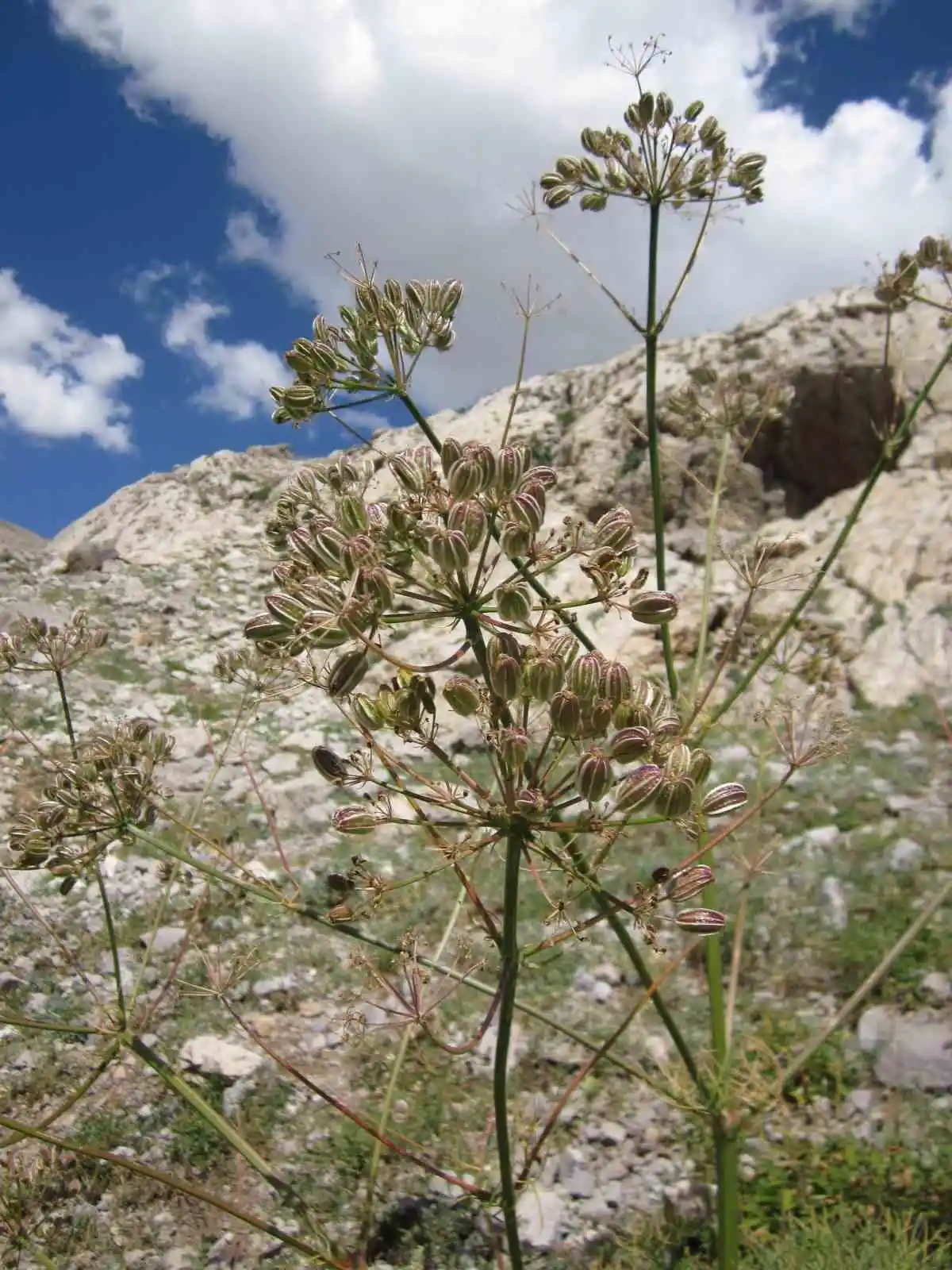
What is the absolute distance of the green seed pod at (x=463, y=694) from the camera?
164 centimetres

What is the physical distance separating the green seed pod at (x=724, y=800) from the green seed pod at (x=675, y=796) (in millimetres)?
159

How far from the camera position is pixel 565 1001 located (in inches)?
204

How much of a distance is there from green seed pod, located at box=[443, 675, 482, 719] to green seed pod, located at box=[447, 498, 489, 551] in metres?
0.25

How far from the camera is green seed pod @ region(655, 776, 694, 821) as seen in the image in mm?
1606

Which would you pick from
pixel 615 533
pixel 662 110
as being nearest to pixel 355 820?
pixel 615 533

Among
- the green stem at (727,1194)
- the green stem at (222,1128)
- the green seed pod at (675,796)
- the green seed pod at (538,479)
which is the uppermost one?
the green seed pod at (538,479)

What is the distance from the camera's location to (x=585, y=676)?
1.60 metres

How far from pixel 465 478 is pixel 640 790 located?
656 mm

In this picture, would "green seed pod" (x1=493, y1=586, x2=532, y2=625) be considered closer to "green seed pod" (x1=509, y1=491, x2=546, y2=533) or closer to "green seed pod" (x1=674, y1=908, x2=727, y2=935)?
"green seed pod" (x1=509, y1=491, x2=546, y2=533)

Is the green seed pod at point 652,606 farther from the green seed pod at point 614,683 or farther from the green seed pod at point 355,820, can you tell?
the green seed pod at point 355,820

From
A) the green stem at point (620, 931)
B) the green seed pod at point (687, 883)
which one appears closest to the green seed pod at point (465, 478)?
the green stem at point (620, 931)

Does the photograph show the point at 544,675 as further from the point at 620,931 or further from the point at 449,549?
the point at 620,931

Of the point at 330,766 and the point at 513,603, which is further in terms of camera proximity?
the point at 330,766

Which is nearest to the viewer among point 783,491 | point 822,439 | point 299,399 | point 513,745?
point 513,745
